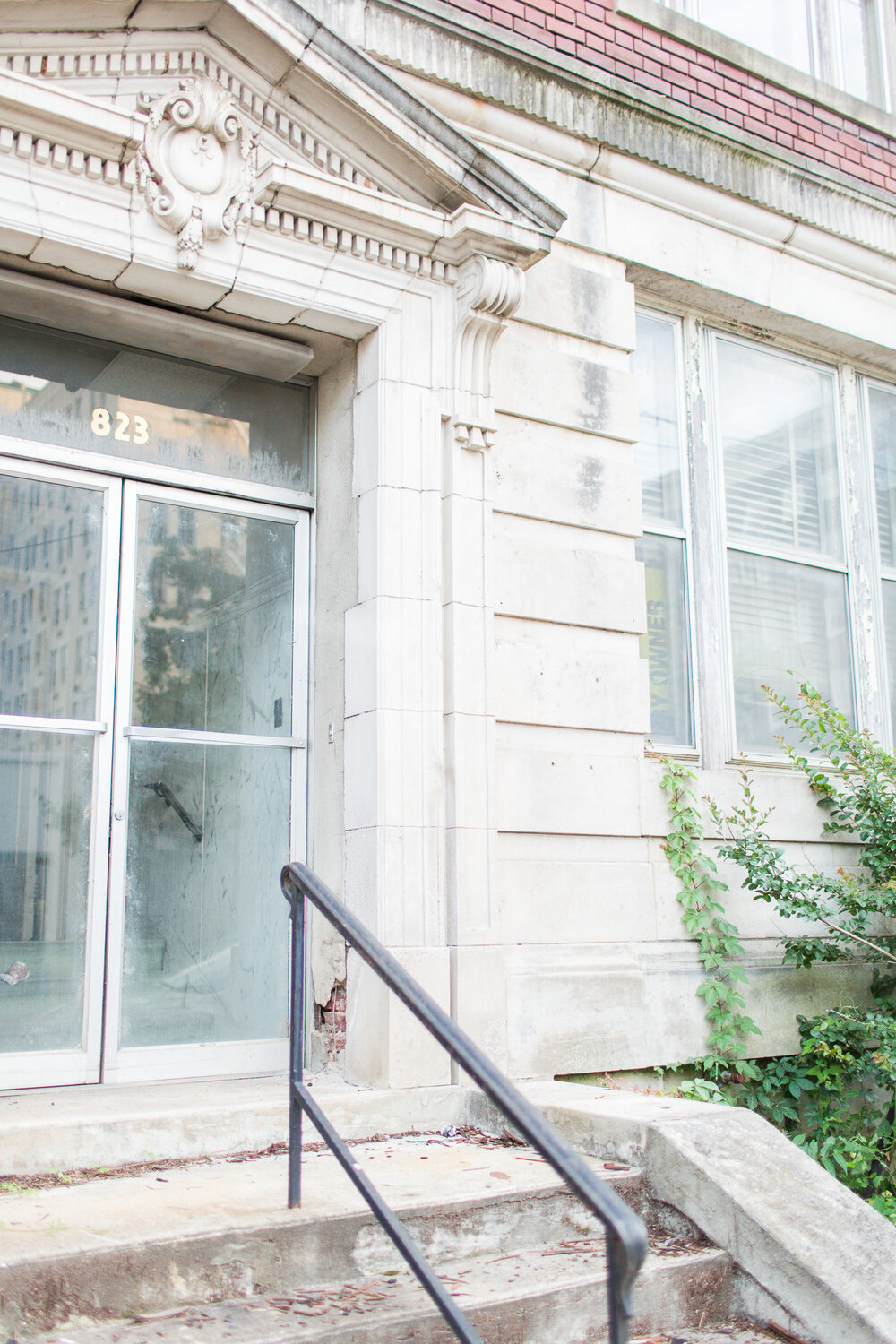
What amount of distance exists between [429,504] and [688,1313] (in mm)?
3217

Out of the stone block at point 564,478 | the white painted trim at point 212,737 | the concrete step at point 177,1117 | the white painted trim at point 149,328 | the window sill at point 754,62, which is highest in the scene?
the window sill at point 754,62

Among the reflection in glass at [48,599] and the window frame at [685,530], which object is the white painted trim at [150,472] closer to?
the reflection in glass at [48,599]

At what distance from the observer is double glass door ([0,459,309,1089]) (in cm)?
465

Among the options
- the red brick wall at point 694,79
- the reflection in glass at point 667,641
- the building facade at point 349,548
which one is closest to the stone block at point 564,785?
the building facade at point 349,548

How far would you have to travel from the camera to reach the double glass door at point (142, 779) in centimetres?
465

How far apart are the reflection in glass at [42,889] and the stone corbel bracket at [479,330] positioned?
7.18 ft

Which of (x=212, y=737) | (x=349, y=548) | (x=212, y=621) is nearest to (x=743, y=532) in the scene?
(x=349, y=548)

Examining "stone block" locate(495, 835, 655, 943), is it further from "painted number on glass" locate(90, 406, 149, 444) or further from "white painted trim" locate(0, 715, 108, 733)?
"painted number on glass" locate(90, 406, 149, 444)

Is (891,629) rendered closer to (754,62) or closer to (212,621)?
(754,62)

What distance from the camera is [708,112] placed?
666cm

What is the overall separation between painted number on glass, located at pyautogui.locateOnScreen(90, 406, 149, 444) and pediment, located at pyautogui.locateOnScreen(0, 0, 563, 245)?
40.7 inches

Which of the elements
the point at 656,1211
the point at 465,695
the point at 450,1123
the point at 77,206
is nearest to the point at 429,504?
the point at 465,695

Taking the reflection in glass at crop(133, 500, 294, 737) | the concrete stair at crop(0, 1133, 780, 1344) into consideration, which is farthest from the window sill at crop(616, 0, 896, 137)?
the concrete stair at crop(0, 1133, 780, 1344)

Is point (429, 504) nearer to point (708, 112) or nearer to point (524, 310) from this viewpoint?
point (524, 310)
